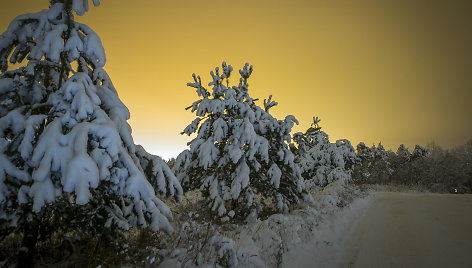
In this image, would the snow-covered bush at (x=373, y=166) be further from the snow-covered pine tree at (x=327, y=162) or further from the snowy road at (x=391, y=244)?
the snowy road at (x=391, y=244)

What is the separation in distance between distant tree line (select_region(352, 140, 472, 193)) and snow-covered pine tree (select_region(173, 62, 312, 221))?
44.8m

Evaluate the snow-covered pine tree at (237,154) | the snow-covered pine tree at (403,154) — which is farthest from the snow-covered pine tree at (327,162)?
the snow-covered pine tree at (403,154)

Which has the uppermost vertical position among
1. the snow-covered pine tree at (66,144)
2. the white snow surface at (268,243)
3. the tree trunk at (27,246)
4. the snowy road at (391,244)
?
the snow-covered pine tree at (66,144)

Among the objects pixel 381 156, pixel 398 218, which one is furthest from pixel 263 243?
pixel 381 156

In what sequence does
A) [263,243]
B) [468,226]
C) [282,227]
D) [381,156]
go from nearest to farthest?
[263,243] → [282,227] → [468,226] → [381,156]

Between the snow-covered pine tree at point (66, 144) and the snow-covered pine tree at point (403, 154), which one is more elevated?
the snow-covered pine tree at point (403, 154)

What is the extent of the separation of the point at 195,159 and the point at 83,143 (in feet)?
21.5

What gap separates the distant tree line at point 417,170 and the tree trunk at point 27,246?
52134 mm

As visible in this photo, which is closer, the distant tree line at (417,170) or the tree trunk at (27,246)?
the tree trunk at (27,246)

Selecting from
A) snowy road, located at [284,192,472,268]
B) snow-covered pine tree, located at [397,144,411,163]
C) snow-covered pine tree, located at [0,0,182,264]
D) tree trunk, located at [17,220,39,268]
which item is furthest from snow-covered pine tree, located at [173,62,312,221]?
snow-covered pine tree, located at [397,144,411,163]

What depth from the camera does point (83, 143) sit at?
9.83ft

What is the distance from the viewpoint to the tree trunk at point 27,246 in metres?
3.53

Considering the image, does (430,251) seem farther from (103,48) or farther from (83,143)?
(103,48)

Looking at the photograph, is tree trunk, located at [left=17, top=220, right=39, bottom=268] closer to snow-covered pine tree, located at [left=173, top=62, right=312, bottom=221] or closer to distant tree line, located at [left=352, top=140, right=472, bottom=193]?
snow-covered pine tree, located at [left=173, top=62, right=312, bottom=221]
